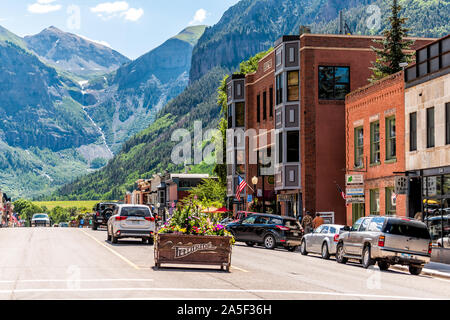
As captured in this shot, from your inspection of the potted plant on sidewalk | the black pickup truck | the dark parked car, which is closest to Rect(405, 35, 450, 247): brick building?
the dark parked car

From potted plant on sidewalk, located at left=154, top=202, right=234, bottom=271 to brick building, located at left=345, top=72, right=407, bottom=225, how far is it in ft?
50.8

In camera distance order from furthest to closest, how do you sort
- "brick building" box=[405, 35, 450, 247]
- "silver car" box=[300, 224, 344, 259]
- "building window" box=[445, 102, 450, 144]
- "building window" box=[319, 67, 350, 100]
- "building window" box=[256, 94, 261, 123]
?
"building window" box=[256, 94, 261, 123]
"building window" box=[319, 67, 350, 100]
"brick building" box=[405, 35, 450, 247]
"building window" box=[445, 102, 450, 144]
"silver car" box=[300, 224, 344, 259]

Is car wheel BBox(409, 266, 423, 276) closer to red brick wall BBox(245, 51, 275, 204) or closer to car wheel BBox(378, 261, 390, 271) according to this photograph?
car wheel BBox(378, 261, 390, 271)

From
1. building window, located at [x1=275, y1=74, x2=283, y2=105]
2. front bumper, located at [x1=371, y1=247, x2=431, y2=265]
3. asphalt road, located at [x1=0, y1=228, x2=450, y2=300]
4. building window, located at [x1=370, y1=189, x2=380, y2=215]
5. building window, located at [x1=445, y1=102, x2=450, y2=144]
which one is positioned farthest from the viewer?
building window, located at [x1=275, y1=74, x2=283, y2=105]

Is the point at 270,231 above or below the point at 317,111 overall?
below

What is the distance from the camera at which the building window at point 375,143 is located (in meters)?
39.3

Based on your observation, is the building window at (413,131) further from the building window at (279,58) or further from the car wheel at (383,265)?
the building window at (279,58)

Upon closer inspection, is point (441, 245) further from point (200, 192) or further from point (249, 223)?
point (200, 192)

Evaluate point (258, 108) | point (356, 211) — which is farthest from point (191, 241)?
point (258, 108)

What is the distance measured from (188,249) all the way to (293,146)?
29.7 meters

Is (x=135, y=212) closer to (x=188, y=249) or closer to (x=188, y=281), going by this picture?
(x=188, y=249)

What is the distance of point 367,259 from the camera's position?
84.4 ft

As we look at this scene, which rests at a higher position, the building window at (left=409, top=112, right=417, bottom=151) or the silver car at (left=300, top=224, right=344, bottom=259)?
the building window at (left=409, top=112, right=417, bottom=151)

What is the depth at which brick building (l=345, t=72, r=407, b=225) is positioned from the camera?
35.9 metres
